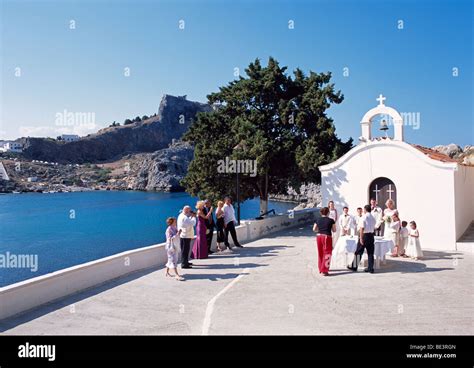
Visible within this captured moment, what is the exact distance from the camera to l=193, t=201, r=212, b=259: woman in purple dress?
13.4 metres

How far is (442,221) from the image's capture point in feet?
48.2

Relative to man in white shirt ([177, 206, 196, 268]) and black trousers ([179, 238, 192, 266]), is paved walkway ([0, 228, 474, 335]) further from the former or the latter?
man in white shirt ([177, 206, 196, 268])

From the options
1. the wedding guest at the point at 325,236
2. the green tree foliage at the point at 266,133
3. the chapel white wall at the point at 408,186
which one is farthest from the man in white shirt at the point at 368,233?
the green tree foliage at the point at 266,133

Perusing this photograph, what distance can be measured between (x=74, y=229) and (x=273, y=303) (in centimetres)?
5517

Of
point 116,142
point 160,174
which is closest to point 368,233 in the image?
point 160,174

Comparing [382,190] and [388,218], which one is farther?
[382,190]

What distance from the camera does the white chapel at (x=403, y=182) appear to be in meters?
14.6

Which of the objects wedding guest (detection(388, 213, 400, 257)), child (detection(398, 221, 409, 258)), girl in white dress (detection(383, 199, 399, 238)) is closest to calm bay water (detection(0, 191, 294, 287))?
girl in white dress (detection(383, 199, 399, 238))

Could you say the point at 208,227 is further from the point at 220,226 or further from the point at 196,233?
the point at 220,226

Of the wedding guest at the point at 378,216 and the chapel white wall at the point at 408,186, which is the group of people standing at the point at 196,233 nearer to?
the chapel white wall at the point at 408,186

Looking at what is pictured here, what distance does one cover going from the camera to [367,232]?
11.2 meters

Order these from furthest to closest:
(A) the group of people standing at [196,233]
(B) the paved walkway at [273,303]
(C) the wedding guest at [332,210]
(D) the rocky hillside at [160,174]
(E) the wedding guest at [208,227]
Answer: (D) the rocky hillside at [160,174], (E) the wedding guest at [208,227], (C) the wedding guest at [332,210], (A) the group of people standing at [196,233], (B) the paved walkway at [273,303]

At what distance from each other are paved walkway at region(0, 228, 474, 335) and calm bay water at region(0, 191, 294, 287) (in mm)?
22637

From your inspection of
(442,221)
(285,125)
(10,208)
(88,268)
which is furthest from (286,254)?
(10,208)
